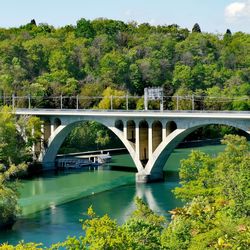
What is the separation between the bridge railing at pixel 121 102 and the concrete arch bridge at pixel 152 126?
44.3ft

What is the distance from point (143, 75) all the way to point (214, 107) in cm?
1501

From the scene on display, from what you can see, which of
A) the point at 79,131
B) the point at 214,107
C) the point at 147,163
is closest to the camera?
the point at 147,163

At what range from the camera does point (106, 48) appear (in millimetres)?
87125

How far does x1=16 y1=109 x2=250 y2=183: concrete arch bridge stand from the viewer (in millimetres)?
39375

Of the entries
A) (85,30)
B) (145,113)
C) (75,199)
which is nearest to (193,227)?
(75,199)

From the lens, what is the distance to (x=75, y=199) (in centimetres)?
3806

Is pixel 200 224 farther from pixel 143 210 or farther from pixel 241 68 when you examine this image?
pixel 241 68

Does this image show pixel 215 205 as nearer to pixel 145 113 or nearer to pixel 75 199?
pixel 75 199

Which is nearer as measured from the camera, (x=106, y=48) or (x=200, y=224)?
(x=200, y=224)

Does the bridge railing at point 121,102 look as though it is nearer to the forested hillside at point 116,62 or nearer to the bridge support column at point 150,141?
the forested hillside at point 116,62

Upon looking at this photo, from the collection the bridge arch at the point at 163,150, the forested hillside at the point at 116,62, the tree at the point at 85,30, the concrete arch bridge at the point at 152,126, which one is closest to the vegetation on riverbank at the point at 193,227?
the concrete arch bridge at the point at 152,126

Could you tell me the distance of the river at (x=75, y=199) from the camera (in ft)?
98.5

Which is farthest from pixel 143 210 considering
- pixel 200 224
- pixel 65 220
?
pixel 65 220

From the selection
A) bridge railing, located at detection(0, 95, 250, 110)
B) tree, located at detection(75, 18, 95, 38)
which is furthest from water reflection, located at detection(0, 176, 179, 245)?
tree, located at detection(75, 18, 95, 38)
